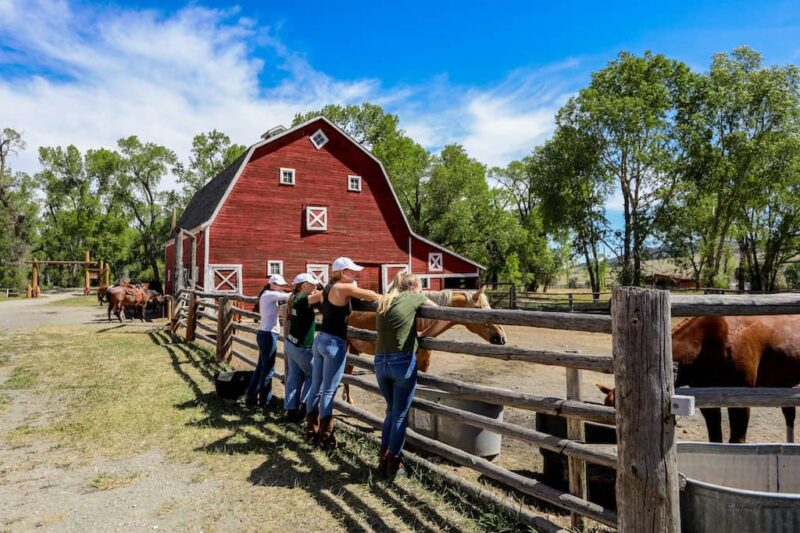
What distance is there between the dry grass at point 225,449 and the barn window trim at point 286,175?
46.1 feet

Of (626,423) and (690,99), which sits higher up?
(690,99)

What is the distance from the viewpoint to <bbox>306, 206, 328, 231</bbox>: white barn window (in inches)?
915

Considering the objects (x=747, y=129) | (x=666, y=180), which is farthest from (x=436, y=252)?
(x=747, y=129)

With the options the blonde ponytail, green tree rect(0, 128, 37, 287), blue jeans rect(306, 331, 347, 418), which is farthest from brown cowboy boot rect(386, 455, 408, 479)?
green tree rect(0, 128, 37, 287)

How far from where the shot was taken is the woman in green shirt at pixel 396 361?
4.40 meters

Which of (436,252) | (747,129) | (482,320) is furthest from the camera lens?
(747,129)

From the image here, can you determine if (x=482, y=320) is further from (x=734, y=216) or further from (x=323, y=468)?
(x=734, y=216)

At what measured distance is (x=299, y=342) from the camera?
595cm

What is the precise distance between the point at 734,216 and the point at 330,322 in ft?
122

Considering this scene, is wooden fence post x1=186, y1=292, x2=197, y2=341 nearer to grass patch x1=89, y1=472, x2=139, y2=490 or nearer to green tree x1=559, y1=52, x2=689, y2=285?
grass patch x1=89, y1=472, x2=139, y2=490

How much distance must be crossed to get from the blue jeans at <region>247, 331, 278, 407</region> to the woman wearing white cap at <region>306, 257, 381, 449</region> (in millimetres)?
1803

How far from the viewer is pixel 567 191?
3041 centimetres

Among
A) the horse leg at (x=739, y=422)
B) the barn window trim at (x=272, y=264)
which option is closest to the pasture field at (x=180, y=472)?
the horse leg at (x=739, y=422)

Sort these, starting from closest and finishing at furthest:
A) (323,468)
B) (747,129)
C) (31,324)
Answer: (323,468) < (31,324) < (747,129)
